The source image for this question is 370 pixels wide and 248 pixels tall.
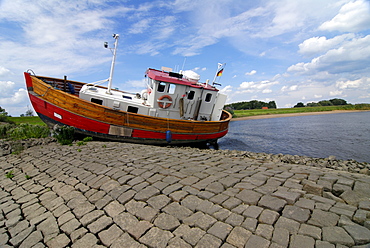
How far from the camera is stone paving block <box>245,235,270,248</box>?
2.48 meters

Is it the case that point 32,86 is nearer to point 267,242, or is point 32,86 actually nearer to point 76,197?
point 76,197

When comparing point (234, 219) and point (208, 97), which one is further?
point (208, 97)

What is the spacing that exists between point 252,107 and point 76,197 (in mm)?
84738

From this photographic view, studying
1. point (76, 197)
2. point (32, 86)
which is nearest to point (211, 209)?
point (76, 197)

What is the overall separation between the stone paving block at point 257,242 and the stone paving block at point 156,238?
106 centimetres

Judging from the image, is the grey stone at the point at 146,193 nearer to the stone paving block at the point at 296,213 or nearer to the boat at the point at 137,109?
the stone paving block at the point at 296,213

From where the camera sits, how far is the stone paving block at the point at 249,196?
345 centimetres

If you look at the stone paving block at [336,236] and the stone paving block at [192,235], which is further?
the stone paving block at [192,235]

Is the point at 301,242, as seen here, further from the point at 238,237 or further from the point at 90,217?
the point at 90,217

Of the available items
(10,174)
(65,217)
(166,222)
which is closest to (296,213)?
(166,222)

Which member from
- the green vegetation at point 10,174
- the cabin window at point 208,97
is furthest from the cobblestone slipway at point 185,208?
the cabin window at point 208,97

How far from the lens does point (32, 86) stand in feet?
34.7

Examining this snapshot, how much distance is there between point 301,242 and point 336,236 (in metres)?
0.47

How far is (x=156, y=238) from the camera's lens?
278 centimetres
